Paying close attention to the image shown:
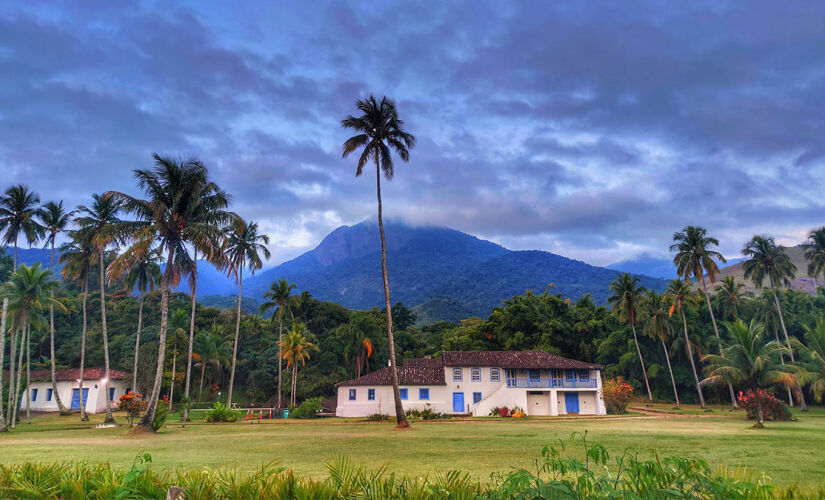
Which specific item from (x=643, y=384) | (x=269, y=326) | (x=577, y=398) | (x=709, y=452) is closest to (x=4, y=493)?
(x=709, y=452)

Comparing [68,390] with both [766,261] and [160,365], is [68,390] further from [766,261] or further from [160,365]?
[766,261]

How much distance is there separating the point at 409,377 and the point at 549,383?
1320 cm

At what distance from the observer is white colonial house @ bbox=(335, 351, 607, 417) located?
141ft

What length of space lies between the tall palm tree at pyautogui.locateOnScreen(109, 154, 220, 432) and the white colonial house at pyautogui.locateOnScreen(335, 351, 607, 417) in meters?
22.0

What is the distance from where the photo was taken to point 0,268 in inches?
2432

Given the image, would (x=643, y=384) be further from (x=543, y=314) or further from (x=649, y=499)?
(x=649, y=499)

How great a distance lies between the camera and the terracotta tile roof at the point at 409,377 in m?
43.4

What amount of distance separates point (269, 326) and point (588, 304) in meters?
45.4

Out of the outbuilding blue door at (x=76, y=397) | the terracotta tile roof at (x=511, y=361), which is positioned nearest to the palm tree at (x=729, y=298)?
the terracotta tile roof at (x=511, y=361)

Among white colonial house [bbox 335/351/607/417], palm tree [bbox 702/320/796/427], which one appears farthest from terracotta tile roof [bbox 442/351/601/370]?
palm tree [bbox 702/320/796/427]

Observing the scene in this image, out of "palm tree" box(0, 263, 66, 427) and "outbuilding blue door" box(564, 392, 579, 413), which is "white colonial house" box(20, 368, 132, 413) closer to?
"palm tree" box(0, 263, 66, 427)

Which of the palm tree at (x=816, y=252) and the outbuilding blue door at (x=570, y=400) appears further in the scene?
the palm tree at (x=816, y=252)

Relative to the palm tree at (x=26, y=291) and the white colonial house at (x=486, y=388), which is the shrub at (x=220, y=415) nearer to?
the white colonial house at (x=486, y=388)

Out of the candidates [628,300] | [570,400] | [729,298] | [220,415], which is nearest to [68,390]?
[220,415]
